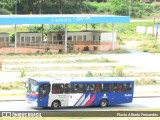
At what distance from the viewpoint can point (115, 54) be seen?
68.2 m

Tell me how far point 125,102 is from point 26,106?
6.56 metres

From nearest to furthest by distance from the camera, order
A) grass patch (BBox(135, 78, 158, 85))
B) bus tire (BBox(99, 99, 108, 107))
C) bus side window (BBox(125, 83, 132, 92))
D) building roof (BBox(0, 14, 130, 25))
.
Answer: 1. bus tire (BBox(99, 99, 108, 107))
2. bus side window (BBox(125, 83, 132, 92))
3. grass patch (BBox(135, 78, 158, 85))
4. building roof (BBox(0, 14, 130, 25))

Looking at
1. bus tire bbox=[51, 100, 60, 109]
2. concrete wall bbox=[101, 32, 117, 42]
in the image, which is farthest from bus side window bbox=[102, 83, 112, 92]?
concrete wall bbox=[101, 32, 117, 42]

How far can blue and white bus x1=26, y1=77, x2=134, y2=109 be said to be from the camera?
3400 cm

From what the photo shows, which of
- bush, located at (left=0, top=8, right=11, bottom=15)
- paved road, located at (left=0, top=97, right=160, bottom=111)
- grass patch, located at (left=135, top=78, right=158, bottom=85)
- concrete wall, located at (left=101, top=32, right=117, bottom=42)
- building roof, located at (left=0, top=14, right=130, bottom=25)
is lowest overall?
paved road, located at (left=0, top=97, right=160, bottom=111)

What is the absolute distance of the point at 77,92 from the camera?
3488 cm

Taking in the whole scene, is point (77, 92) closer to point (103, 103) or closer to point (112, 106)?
point (103, 103)

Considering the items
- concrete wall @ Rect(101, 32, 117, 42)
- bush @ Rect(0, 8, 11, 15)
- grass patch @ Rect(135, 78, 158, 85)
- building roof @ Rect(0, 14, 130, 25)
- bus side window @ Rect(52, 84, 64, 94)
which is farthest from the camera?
bush @ Rect(0, 8, 11, 15)

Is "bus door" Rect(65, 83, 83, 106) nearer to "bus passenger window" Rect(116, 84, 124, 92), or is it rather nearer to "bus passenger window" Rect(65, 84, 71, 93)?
"bus passenger window" Rect(65, 84, 71, 93)

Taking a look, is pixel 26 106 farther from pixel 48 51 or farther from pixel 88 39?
pixel 88 39

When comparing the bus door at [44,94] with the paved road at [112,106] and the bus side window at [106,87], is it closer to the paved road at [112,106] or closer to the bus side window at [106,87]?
the paved road at [112,106]

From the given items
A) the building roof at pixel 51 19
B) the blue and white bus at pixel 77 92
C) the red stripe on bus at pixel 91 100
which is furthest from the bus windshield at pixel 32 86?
the building roof at pixel 51 19

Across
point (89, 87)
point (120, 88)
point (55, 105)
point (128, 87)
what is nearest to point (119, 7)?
point (128, 87)

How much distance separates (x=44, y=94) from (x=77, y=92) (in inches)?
86.6
